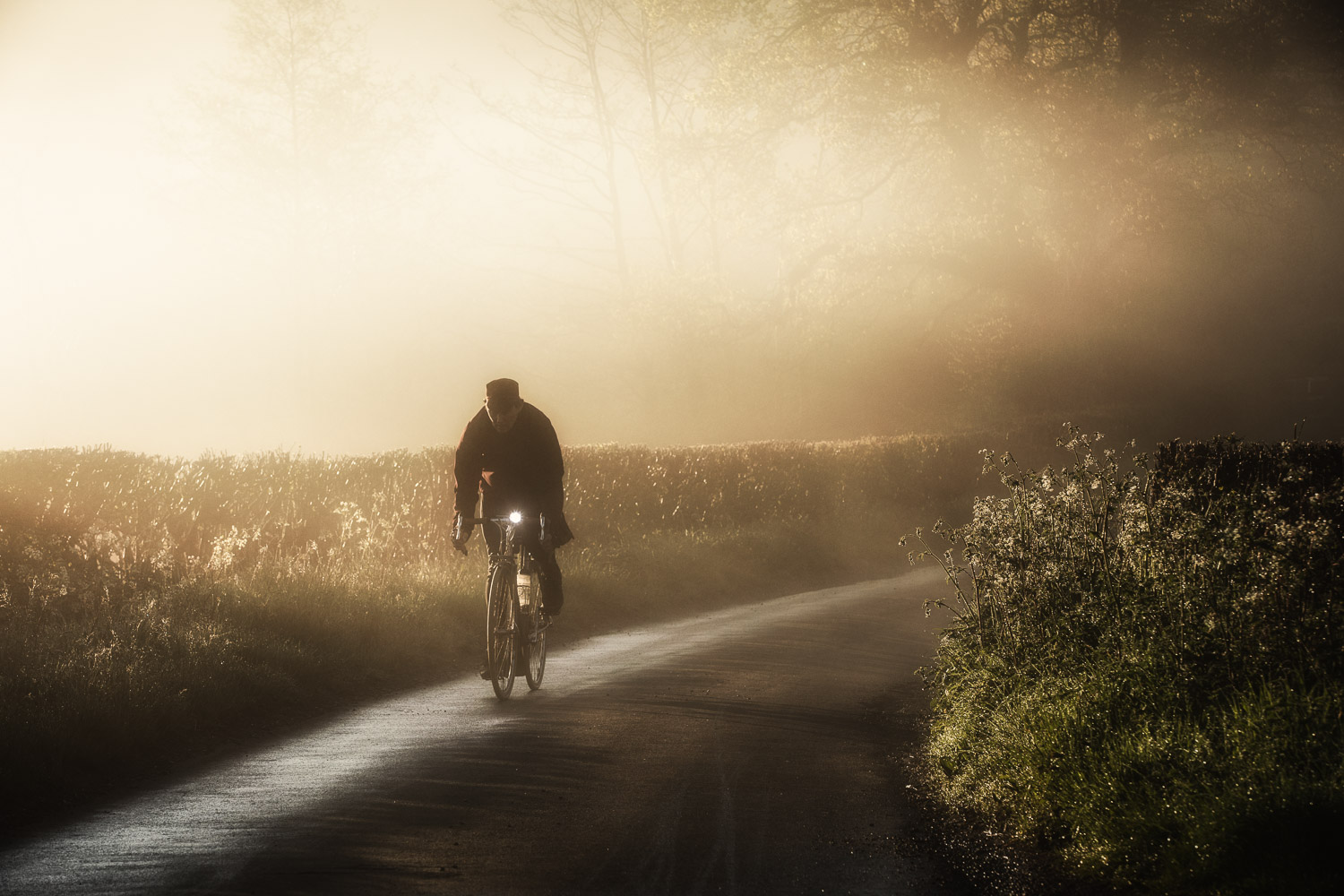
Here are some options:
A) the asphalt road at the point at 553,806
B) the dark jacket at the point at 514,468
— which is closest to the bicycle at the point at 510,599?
the dark jacket at the point at 514,468

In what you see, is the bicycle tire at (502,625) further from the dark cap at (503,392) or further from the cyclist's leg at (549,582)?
the dark cap at (503,392)

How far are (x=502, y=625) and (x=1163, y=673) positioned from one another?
5.38 meters

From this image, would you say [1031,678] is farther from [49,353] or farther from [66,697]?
[49,353]

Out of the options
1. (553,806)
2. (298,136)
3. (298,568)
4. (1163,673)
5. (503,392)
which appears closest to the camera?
(1163,673)

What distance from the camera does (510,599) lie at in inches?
400

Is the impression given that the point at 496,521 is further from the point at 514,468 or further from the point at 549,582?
the point at 549,582

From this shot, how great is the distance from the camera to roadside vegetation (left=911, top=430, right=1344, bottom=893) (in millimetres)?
4980

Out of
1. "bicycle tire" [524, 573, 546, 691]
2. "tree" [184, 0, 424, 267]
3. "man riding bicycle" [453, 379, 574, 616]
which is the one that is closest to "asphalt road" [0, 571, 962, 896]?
"bicycle tire" [524, 573, 546, 691]

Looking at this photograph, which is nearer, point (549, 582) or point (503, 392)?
point (503, 392)

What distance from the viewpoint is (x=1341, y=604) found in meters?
5.96

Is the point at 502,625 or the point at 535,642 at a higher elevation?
the point at 502,625

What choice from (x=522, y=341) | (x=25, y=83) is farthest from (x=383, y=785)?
(x=25, y=83)

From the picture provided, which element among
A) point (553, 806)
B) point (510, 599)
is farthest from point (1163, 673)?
point (510, 599)

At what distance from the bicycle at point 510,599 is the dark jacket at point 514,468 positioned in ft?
0.35
